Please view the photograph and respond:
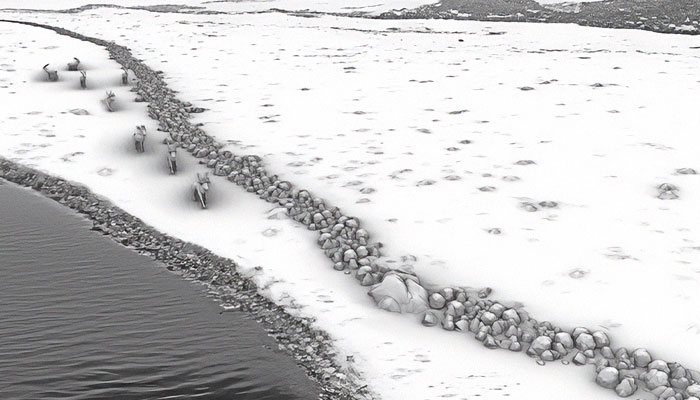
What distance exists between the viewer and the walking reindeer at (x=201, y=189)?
26.2 feet

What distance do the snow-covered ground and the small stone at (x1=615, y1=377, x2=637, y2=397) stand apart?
0.10 meters

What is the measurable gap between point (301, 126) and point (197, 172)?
6.77 ft

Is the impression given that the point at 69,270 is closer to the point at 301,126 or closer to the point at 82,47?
the point at 301,126

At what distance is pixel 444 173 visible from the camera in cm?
824

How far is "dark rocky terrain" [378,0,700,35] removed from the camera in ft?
69.5

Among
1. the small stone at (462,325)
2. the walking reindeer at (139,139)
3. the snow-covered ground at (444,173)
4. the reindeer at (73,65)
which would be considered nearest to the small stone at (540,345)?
the snow-covered ground at (444,173)

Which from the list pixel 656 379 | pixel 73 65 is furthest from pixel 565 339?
pixel 73 65

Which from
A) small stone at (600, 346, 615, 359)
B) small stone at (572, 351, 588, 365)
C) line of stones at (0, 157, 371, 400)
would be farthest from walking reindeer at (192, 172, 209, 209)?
small stone at (600, 346, 615, 359)

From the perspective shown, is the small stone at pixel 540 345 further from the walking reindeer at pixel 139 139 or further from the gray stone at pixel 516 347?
the walking reindeer at pixel 139 139

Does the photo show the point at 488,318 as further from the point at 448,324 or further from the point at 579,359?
the point at 579,359

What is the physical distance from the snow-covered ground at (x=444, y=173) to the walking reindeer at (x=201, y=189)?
7.1 inches

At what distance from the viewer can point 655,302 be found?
17.8 ft

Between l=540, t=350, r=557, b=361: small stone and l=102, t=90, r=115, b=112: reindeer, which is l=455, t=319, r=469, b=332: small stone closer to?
l=540, t=350, r=557, b=361: small stone

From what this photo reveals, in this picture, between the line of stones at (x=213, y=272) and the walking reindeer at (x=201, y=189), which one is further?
the walking reindeer at (x=201, y=189)
